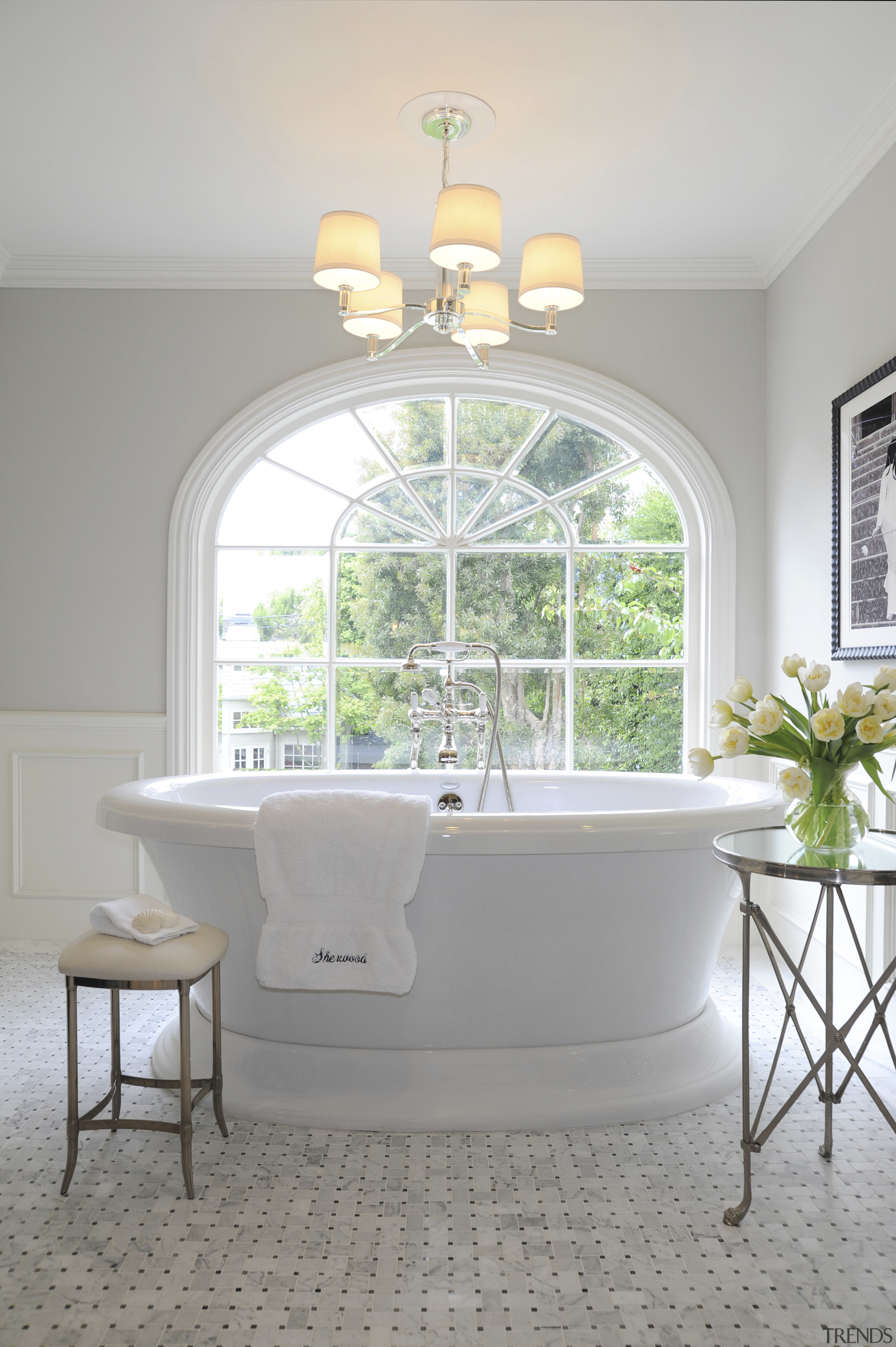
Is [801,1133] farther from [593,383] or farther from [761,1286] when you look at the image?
[593,383]

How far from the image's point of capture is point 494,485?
337 centimetres

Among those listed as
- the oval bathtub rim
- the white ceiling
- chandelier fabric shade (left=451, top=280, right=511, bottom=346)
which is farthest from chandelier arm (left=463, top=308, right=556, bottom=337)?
the oval bathtub rim

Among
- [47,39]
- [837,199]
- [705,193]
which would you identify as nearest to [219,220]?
[47,39]

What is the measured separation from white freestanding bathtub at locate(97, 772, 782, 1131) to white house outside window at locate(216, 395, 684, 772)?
1279mm

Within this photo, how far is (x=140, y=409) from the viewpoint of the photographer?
10.8 feet

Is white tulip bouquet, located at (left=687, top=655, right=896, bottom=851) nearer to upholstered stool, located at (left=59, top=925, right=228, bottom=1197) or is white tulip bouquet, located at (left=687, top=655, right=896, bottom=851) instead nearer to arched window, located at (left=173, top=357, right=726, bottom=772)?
upholstered stool, located at (left=59, top=925, right=228, bottom=1197)

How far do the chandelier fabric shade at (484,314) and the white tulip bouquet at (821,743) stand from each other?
1.13 meters

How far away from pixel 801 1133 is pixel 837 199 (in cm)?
247

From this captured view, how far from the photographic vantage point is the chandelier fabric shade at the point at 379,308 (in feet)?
7.27

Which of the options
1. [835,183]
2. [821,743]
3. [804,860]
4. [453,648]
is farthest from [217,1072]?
[835,183]

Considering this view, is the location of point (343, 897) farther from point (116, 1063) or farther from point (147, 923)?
point (116, 1063)

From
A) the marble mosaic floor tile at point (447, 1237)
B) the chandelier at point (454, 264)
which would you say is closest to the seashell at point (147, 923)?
the marble mosaic floor tile at point (447, 1237)

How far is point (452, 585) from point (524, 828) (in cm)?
166

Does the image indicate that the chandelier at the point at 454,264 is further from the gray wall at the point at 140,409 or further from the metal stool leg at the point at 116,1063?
the metal stool leg at the point at 116,1063
